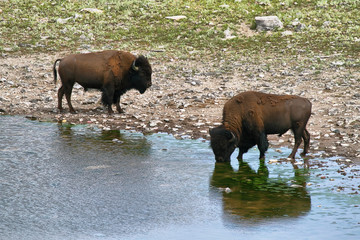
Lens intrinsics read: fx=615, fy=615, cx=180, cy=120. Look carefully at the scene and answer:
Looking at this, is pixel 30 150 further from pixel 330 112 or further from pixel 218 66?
pixel 218 66

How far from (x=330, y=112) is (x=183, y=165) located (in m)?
5.04

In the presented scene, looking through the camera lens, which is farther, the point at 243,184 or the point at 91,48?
the point at 91,48

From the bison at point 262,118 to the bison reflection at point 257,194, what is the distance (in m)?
0.59

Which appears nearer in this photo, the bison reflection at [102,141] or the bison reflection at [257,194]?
the bison reflection at [257,194]

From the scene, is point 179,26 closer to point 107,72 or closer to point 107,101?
point 107,72

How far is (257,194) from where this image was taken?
980cm

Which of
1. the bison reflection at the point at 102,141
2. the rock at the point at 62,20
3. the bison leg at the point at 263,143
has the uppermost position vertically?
the bison leg at the point at 263,143

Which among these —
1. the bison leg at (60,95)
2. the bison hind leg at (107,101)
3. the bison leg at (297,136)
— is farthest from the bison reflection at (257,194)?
the bison leg at (60,95)

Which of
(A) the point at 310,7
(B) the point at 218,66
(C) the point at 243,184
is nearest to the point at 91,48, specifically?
(B) the point at 218,66

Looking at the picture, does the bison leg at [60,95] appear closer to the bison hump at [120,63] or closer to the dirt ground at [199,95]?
the dirt ground at [199,95]

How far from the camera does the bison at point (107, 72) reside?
16344mm

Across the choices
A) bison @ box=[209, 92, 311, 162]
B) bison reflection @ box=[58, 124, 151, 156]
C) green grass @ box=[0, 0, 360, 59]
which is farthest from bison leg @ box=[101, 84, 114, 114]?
green grass @ box=[0, 0, 360, 59]

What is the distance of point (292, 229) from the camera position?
8.22 metres

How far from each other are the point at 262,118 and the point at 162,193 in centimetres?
299
